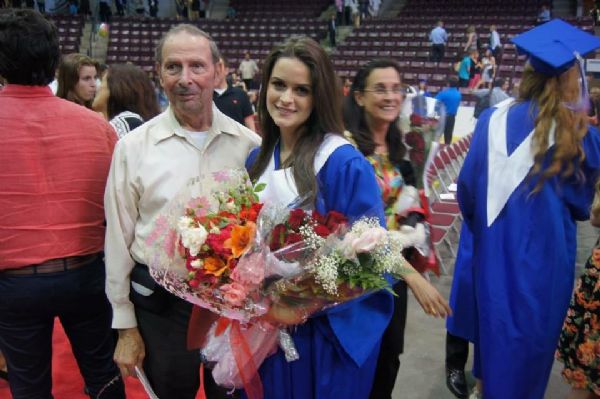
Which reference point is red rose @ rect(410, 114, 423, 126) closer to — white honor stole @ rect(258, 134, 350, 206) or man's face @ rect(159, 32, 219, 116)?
white honor stole @ rect(258, 134, 350, 206)

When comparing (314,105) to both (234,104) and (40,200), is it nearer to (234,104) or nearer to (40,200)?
(40,200)

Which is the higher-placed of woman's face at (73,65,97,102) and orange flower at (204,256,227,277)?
woman's face at (73,65,97,102)

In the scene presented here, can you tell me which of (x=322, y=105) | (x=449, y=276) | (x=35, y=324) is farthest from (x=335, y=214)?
(x=449, y=276)

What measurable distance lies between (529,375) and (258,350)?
1.27 m

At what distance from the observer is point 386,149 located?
206cm

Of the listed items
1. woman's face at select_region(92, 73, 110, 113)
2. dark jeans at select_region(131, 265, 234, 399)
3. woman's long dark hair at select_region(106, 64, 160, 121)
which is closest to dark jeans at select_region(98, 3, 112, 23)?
woman's face at select_region(92, 73, 110, 113)

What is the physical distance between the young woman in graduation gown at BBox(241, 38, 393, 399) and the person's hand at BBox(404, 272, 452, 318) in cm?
9

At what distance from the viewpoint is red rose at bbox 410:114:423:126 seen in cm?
208

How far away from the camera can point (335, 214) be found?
1305mm

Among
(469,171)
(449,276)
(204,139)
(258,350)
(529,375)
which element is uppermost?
(204,139)

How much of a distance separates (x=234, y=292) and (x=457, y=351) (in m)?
1.74

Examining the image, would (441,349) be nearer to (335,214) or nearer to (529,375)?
(529,375)

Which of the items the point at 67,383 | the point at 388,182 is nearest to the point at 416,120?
the point at 388,182

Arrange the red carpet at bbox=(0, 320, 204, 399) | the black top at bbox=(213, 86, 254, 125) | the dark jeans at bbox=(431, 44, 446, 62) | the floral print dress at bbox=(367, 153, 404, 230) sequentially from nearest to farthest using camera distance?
the floral print dress at bbox=(367, 153, 404, 230) → the red carpet at bbox=(0, 320, 204, 399) → the black top at bbox=(213, 86, 254, 125) → the dark jeans at bbox=(431, 44, 446, 62)
